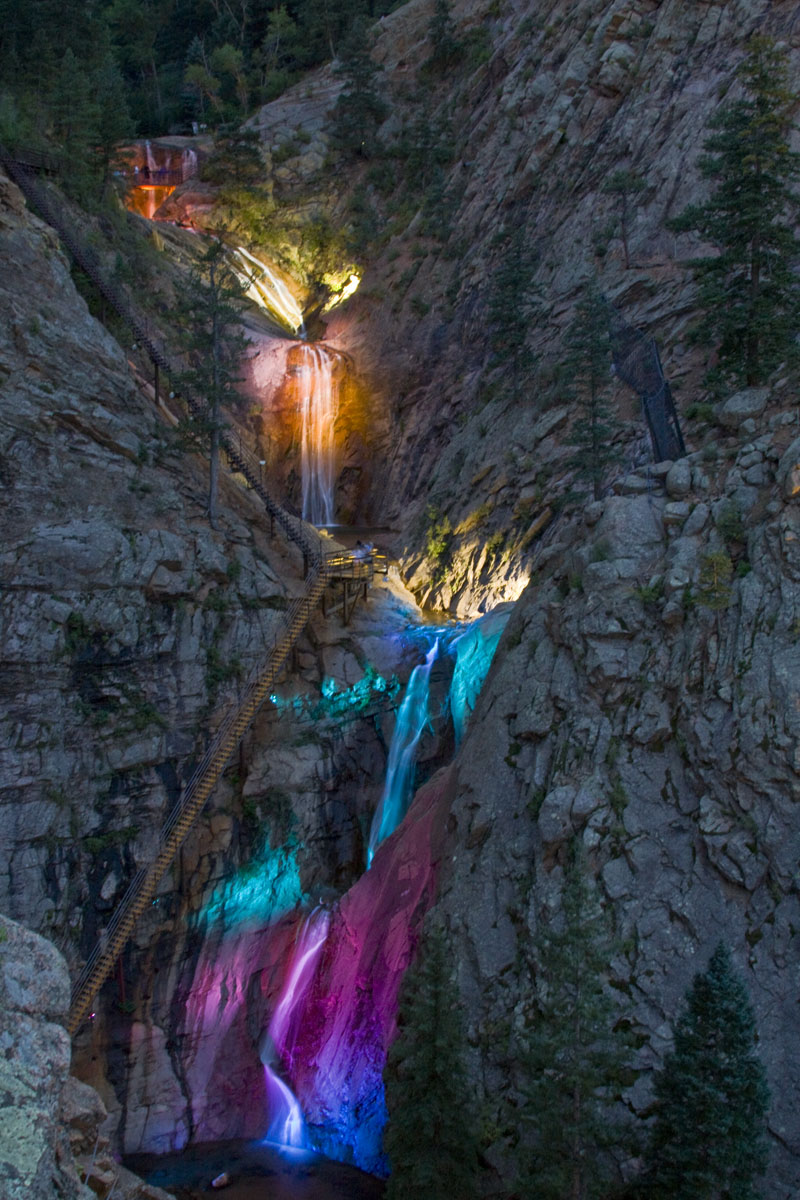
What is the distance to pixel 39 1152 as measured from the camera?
8.76 metres

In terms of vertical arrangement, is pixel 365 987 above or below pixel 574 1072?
below

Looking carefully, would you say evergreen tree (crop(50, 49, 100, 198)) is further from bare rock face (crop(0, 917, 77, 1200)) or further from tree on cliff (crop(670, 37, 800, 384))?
bare rock face (crop(0, 917, 77, 1200))

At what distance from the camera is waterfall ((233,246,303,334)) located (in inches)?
2072

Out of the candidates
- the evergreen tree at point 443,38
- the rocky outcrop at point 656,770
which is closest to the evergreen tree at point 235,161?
the evergreen tree at point 443,38

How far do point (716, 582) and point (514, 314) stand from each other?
2253cm

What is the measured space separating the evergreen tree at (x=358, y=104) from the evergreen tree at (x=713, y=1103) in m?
56.5

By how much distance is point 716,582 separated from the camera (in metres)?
17.5

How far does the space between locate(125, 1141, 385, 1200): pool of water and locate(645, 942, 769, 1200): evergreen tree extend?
9335 mm

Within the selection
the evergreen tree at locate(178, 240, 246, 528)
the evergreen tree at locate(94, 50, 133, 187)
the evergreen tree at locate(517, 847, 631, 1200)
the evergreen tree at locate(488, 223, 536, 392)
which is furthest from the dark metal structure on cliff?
the evergreen tree at locate(94, 50, 133, 187)

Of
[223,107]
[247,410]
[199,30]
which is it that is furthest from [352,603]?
[199,30]

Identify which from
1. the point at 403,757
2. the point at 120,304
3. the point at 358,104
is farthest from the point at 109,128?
the point at 403,757

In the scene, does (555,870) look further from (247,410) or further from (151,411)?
(247,410)

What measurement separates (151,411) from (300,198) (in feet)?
107

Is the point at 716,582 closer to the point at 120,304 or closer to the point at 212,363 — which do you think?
the point at 212,363
